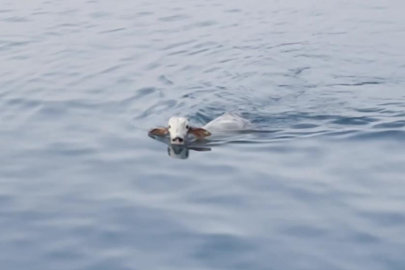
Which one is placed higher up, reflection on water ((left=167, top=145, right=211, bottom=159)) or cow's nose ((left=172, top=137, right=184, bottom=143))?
cow's nose ((left=172, top=137, right=184, bottom=143))

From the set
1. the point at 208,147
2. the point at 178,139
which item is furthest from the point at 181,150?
the point at 208,147

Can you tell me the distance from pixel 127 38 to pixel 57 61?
104 inches

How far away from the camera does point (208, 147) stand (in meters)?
11.8

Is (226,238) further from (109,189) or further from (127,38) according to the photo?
(127,38)

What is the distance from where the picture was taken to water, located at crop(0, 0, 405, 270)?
27.4 ft

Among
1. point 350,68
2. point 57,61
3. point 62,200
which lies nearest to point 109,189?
point 62,200

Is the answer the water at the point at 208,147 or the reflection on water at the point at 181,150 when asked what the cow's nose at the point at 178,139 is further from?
the water at the point at 208,147

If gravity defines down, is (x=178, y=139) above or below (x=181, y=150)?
above

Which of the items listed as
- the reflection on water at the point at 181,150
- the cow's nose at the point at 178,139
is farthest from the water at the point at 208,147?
the cow's nose at the point at 178,139

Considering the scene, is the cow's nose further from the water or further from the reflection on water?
the water

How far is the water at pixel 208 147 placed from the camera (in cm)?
836

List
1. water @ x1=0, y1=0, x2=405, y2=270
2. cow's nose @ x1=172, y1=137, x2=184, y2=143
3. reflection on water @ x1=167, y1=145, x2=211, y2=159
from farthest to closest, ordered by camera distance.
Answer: cow's nose @ x1=172, y1=137, x2=184, y2=143
reflection on water @ x1=167, y1=145, x2=211, y2=159
water @ x1=0, y1=0, x2=405, y2=270

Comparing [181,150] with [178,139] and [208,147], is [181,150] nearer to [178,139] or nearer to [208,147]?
[178,139]

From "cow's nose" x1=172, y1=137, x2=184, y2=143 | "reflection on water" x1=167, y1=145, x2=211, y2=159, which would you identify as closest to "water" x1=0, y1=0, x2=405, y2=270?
"reflection on water" x1=167, y1=145, x2=211, y2=159
